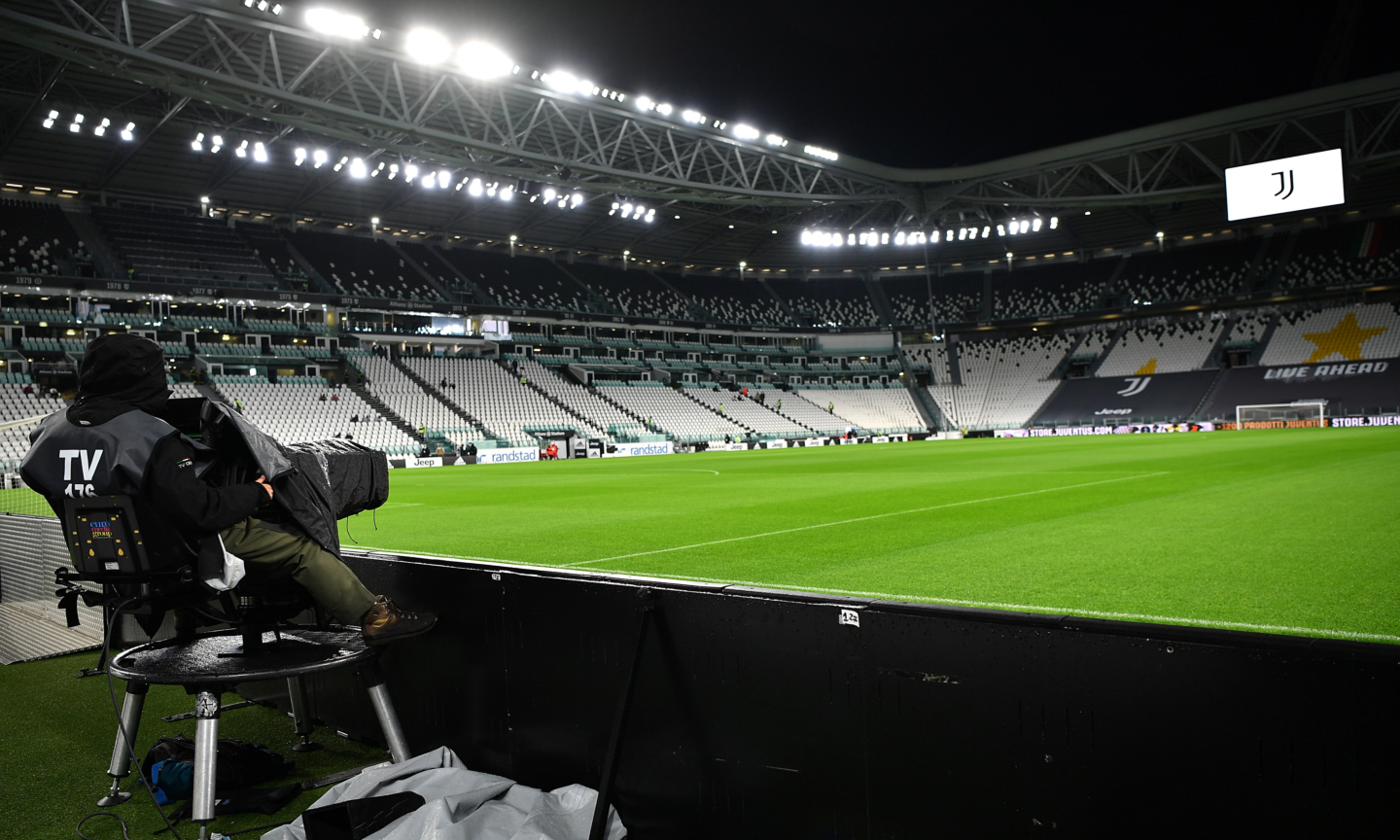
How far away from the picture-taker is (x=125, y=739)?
12.5ft

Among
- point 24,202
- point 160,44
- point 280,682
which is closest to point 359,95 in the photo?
point 160,44

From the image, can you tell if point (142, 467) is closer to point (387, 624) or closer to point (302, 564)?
point (302, 564)

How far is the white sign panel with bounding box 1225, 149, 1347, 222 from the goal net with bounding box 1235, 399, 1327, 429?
17.7m

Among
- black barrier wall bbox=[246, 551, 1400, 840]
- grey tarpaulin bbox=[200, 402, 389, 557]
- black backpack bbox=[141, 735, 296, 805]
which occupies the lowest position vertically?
black backpack bbox=[141, 735, 296, 805]

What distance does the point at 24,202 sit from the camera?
4512 cm

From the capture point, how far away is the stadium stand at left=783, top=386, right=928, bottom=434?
66.7 m

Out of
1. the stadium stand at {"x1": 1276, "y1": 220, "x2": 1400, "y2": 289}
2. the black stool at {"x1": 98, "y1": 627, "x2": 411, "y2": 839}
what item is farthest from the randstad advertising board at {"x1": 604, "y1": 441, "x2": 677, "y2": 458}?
the stadium stand at {"x1": 1276, "y1": 220, "x2": 1400, "y2": 289}

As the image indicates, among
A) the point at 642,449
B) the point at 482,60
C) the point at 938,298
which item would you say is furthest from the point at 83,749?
the point at 938,298

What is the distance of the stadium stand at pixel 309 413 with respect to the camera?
4091 centimetres

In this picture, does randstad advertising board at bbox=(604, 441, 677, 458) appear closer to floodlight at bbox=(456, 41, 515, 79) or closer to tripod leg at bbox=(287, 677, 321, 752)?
floodlight at bbox=(456, 41, 515, 79)

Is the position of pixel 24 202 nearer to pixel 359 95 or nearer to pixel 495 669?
pixel 359 95

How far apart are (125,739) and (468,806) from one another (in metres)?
1.66

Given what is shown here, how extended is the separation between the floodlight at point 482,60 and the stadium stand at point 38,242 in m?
26.2

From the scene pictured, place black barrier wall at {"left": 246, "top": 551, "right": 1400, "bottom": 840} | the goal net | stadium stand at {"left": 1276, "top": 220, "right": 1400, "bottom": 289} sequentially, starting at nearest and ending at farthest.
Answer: black barrier wall at {"left": 246, "top": 551, "right": 1400, "bottom": 840}
the goal net
stadium stand at {"left": 1276, "top": 220, "right": 1400, "bottom": 289}
